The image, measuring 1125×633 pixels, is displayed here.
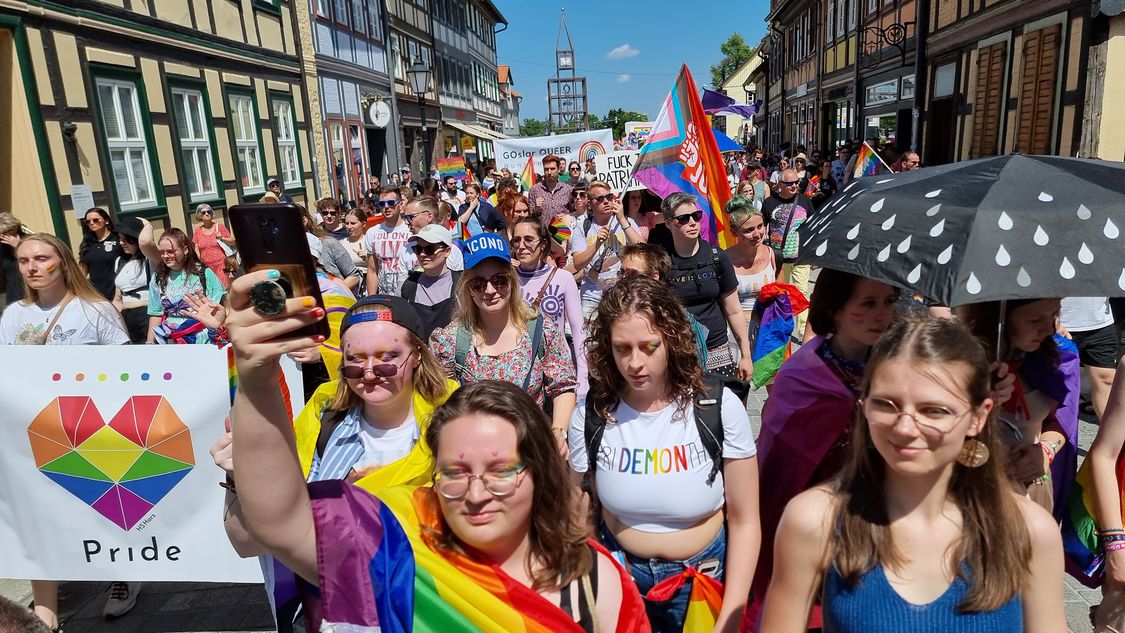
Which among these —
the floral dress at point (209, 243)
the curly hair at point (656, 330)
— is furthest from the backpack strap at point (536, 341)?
the floral dress at point (209, 243)

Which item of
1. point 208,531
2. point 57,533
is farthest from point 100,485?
point 208,531

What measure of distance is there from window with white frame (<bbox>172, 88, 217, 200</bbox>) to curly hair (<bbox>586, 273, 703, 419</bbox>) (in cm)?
1171

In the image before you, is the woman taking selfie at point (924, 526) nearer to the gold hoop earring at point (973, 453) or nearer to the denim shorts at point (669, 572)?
the gold hoop earring at point (973, 453)

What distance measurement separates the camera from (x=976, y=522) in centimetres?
166

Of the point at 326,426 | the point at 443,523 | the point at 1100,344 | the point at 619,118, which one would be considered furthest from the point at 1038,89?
the point at 619,118

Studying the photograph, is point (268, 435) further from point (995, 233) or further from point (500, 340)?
point (500, 340)

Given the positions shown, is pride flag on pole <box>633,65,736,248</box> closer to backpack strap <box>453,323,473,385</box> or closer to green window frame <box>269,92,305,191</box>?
backpack strap <box>453,323,473,385</box>

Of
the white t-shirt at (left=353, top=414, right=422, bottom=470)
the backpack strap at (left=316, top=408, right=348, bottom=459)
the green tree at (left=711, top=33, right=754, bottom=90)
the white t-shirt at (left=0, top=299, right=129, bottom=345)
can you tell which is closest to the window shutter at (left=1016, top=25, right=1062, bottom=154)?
the white t-shirt at (left=353, top=414, right=422, bottom=470)

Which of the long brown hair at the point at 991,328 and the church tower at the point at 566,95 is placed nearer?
the long brown hair at the point at 991,328

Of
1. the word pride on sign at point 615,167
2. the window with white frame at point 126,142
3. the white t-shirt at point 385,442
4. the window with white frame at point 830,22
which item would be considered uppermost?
the window with white frame at point 830,22

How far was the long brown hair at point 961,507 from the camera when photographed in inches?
63.6

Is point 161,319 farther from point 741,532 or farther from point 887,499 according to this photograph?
point 887,499

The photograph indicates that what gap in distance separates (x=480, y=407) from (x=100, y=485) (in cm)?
265

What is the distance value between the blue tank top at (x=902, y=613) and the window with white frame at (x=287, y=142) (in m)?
15.8
